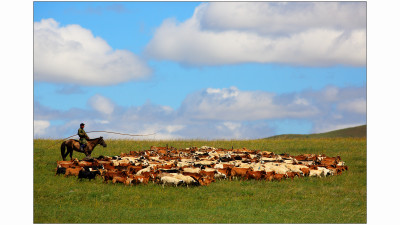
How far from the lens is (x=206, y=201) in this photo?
1466 centimetres

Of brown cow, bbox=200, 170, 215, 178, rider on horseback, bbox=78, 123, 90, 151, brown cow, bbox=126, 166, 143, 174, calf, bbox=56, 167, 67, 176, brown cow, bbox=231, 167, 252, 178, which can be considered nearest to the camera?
brown cow, bbox=200, 170, 215, 178

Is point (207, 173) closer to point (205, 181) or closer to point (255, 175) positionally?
point (205, 181)

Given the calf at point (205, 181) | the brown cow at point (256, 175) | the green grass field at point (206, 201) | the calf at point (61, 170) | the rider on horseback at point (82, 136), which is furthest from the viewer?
the rider on horseback at point (82, 136)

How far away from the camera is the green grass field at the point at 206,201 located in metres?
12.6

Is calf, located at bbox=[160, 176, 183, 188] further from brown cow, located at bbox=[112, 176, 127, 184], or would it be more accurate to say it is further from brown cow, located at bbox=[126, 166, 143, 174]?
brown cow, located at bbox=[126, 166, 143, 174]

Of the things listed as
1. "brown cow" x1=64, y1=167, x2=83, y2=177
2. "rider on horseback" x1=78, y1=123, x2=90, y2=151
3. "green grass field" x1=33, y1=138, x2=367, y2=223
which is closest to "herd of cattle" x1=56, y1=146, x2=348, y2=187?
"brown cow" x1=64, y1=167, x2=83, y2=177

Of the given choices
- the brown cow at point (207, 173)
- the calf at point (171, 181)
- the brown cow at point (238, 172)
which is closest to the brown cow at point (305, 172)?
the brown cow at point (238, 172)

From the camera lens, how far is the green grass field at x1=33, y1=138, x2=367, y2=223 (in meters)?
12.6

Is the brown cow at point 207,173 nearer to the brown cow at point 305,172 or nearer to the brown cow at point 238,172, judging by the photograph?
the brown cow at point 238,172

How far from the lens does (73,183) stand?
17.9 metres

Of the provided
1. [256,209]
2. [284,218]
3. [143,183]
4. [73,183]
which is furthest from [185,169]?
[284,218]

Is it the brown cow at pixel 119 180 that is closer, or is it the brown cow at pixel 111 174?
the brown cow at pixel 119 180

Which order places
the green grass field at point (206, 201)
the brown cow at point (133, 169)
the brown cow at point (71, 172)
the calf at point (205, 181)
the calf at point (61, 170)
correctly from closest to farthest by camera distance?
1. the green grass field at point (206, 201)
2. the calf at point (205, 181)
3. the brown cow at point (133, 169)
4. the brown cow at point (71, 172)
5. the calf at point (61, 170)

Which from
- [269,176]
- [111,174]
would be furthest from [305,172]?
[111,174]
